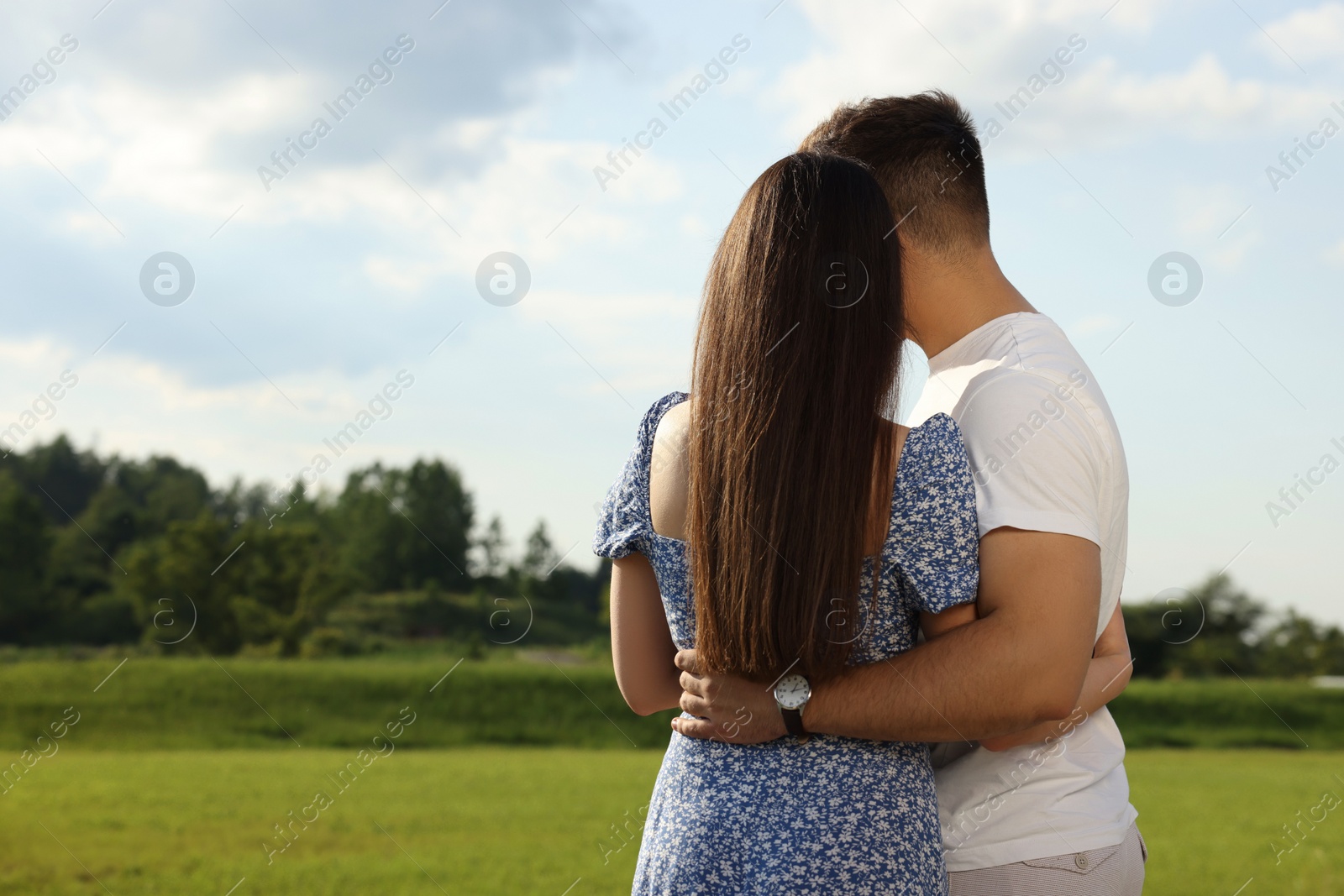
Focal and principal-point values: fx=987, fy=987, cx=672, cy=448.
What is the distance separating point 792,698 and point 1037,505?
1.74 feet

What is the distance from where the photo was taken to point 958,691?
1607mm

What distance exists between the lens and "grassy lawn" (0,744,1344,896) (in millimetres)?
7590

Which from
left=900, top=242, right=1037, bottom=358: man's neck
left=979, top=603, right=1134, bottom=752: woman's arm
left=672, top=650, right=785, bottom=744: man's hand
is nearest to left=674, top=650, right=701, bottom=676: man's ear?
left=672, top=650, right=785, bottom=744: man's hand

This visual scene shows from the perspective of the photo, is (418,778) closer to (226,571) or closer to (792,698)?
(792,698)

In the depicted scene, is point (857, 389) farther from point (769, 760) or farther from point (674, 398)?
point (769, 760)
